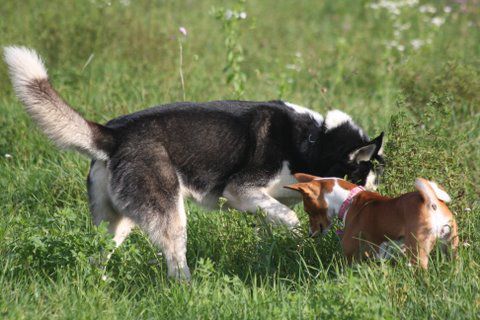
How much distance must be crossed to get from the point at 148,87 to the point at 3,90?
1.41 m

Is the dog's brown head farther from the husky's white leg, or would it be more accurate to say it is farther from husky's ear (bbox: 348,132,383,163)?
husky's ear (bbox: 348,132,383,163)

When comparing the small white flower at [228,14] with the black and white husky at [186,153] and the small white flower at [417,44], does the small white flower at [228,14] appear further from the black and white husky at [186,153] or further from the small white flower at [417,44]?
the small white flower at [417,44]

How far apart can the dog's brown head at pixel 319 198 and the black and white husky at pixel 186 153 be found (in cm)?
24

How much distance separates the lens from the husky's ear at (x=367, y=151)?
17.1 feet

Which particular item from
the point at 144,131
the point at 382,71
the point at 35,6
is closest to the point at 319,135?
the point at 144,131

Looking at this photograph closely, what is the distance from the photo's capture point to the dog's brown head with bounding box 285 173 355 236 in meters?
4.98

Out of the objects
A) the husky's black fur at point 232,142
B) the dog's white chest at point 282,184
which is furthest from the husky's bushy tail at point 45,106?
the dog's white chest at point 282,184

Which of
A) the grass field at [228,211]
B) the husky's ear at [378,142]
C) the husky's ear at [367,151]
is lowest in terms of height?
the grass field at [228,211]

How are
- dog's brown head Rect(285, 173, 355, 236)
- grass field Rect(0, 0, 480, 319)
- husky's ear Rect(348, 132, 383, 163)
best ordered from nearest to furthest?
grass field Rect(0, 0, 480, 319) → dog's brown head Rect(285, 173, 355, 236) → husky's ear Rect(348, 132, 383, 163)

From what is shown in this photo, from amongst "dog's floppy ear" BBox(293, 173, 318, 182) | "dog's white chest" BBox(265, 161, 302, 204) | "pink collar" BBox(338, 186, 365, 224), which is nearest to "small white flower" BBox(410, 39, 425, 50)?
"dog's white chest" BBox(265, 161, 302, 204)

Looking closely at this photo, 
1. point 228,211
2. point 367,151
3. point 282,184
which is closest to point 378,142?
point 367,151

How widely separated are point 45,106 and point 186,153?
945 mm

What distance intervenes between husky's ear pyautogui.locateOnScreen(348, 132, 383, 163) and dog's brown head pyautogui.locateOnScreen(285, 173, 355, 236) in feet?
1.20

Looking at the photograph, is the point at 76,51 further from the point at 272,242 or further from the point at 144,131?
the point at 272,242
